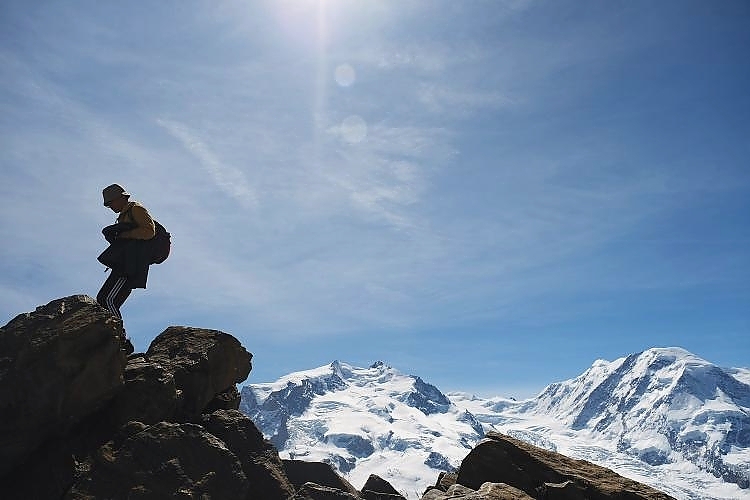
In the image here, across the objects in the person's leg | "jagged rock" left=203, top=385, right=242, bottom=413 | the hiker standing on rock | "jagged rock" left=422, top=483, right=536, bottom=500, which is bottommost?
"jagged rock" left=422, top=483, right=536, bottom=500

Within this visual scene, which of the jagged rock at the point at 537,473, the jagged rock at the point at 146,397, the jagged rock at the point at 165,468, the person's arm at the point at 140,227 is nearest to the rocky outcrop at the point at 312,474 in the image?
the jagged rock at the point at 537,473

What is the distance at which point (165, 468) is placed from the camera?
1217 centimetres

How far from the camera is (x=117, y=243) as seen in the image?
1686 centimetres

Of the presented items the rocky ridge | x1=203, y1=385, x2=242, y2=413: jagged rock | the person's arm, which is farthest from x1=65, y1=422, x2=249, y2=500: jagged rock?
the person's arm

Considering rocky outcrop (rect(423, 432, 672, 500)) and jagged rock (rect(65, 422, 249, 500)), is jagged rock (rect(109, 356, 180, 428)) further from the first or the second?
rocky outcrop (rect(423, 432, 672, 500))

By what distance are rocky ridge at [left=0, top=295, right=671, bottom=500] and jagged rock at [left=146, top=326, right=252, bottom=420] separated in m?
0.04

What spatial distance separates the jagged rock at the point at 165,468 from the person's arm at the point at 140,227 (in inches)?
246

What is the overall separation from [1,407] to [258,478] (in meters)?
6.39

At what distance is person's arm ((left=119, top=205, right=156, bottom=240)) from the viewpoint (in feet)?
54.4

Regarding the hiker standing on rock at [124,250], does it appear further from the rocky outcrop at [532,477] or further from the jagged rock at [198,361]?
the rocky outcrop at [532,477]

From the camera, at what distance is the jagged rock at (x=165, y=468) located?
11.6 meters

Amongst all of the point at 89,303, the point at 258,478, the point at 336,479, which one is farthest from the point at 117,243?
the point at 336,479

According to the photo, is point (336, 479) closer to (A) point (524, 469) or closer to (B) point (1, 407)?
(A) point (524, 469)

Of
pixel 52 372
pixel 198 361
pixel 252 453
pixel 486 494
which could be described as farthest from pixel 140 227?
pixel 486 494
